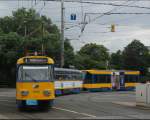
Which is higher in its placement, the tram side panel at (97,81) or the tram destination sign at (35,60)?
the tram destination sign at (35,60)

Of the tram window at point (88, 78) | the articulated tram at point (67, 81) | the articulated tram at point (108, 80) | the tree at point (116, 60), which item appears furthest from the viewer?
the tree at point (116, 60)

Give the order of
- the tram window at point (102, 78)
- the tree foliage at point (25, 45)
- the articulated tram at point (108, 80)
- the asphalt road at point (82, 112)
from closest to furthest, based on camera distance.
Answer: the asphalt road at point (82, 112), the articulated tram at point (108, 80), the tram window at point (102, 78), the tree foliage at point (25, 45)

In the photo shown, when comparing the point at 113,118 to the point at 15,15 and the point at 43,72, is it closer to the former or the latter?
the point at 43,72

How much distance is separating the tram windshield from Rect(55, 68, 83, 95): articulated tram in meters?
17.2

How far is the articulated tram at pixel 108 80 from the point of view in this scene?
57.5 meters

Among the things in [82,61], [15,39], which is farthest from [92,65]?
[15,39]

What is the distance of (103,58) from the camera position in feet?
408

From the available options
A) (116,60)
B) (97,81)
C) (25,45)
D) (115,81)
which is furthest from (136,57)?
(97,81)

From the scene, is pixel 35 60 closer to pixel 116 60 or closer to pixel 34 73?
pixel 34 73

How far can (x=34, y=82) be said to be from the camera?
25.0 m

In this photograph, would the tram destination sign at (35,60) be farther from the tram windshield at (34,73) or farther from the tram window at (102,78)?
the tram window at (102,78)

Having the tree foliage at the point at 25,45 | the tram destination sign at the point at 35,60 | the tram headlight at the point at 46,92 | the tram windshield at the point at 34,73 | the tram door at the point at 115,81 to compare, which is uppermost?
the tree foliage at the point at 25,45

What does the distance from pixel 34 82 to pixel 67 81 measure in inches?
852

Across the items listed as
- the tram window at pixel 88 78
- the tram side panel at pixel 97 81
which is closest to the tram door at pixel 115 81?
the tram side panel at pixel 97 81
